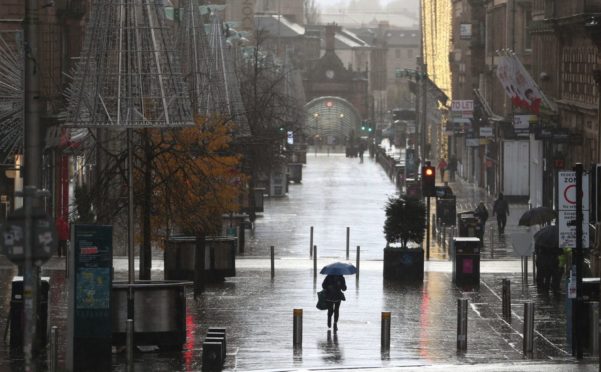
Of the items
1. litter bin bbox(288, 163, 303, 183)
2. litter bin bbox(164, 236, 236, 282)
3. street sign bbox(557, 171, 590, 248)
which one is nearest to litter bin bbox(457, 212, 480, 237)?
litter bin bbox(164, 236, 236, 282)

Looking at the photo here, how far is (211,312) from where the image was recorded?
35.3 meters

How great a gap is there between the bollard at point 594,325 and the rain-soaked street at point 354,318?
20.6 inches

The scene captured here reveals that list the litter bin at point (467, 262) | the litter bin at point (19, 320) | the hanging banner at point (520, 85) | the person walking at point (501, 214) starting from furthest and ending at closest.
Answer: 1. the hanging banner at point (520, 85)
2. the person walking at point (501, 214)
3. the litter bin at point (467, 262)
4. the litter bin at point (19, 320)

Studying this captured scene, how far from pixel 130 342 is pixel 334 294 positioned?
5.95 metres

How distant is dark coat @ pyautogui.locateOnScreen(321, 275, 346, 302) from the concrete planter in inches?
396

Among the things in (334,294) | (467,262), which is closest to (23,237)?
(334,294)

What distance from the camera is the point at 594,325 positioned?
29.1 m

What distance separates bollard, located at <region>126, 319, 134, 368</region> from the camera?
2700 centimetres

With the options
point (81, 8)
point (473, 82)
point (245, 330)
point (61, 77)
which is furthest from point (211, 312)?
point (473, 82)

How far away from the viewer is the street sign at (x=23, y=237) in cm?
1914

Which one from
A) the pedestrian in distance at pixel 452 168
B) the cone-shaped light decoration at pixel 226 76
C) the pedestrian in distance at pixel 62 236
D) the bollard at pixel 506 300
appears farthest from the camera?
the pedestrian in distance at pixel 452 168

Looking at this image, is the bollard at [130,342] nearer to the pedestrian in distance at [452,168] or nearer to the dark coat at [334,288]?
the dark coat at [334,288]

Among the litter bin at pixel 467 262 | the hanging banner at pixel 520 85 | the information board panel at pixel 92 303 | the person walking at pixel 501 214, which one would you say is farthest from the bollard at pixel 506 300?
the hanging banner at pixel 520 85

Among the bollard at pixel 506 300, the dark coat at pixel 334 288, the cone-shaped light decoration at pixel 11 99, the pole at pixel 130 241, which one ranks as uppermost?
A: the cone-shaped light decoration at pixel 11 99
